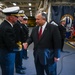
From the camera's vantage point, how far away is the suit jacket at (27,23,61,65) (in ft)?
10.8

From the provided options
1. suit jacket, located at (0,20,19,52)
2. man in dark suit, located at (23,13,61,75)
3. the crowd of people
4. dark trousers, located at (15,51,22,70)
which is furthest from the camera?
dark trousers, located at (15,51,22,70)

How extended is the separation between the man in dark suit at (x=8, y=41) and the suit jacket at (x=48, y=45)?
18.8 inches

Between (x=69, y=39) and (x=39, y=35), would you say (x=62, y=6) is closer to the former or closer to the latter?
(x=69, y=39)

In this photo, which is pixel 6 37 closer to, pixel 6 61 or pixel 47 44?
pixel 6 61

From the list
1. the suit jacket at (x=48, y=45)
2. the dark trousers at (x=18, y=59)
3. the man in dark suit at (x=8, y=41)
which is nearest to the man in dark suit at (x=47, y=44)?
the suit jacket at (x=48, y=45)

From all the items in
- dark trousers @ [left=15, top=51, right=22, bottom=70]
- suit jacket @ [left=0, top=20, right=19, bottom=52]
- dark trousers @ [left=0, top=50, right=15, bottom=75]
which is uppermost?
suit jacket @ [left=0, top=20, right=19, bottom=52]

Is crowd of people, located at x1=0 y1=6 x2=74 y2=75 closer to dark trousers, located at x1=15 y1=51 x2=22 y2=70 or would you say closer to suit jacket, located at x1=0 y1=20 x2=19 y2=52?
suit jacket, located at x1=0 y1=20 x2=19 y2=52

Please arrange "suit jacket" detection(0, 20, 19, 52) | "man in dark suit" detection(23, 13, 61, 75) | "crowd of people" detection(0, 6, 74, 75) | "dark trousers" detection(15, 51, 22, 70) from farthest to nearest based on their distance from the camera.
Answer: "dark trousers" detection(15, 51, 22, 70)
"man in dark suit" detection(23, 13, 61, 75)
"crowd of people" detection(0, 6, 74, 75)
"suit jacket" detection(0, 20, 19, 52)

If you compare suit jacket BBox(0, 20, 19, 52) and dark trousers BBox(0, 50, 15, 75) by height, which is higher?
suit jacket BBox(0, 20, 19, 52)

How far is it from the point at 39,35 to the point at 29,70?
7.93 ft

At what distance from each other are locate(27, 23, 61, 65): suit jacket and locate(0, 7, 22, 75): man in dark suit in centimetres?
48

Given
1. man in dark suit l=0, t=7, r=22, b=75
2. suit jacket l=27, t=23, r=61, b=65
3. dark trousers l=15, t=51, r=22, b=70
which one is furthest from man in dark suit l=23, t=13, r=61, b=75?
dark trousers l=15, t=51, r=22, b=70

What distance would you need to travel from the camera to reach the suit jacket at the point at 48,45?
3.30m

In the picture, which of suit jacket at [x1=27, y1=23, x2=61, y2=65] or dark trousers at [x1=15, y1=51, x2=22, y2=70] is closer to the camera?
suit jacket at [x1=27, y1=23, x2=61, y2=65]
